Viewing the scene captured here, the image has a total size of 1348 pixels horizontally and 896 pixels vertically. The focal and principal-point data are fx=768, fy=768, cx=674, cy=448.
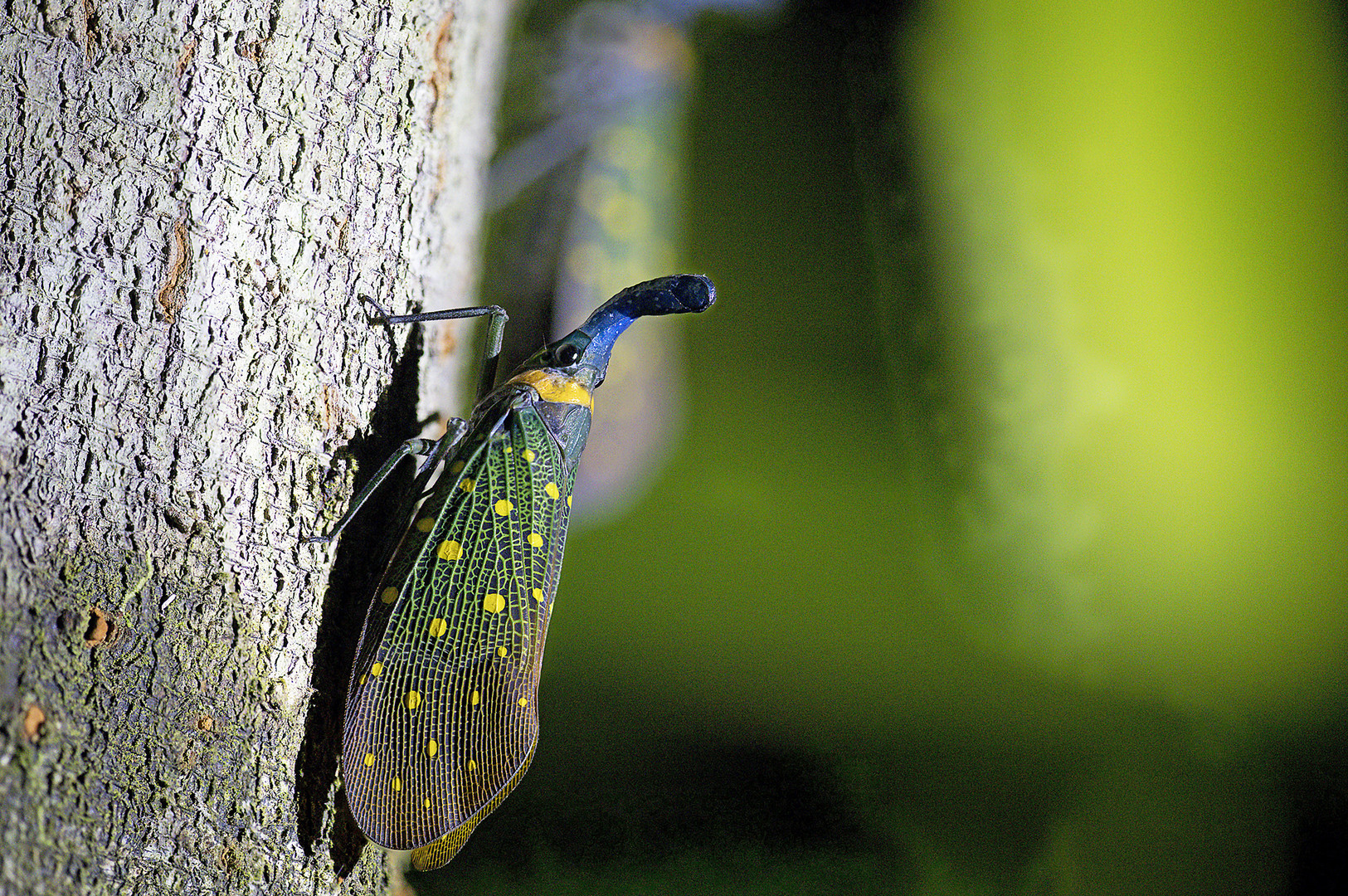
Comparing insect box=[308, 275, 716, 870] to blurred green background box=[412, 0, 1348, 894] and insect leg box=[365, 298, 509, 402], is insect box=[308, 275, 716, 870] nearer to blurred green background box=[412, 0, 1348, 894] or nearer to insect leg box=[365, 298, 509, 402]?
insect leg box=[365, 298, 509, 402]

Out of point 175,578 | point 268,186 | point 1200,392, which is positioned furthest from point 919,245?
point 175,578

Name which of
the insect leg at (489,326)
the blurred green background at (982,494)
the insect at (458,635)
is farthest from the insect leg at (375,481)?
the blurred green background at (982,494)

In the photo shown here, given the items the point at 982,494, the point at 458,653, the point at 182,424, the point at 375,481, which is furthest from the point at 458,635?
the point at 982,494

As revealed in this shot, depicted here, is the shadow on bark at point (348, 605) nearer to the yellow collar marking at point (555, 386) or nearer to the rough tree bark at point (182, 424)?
the rough tree bark at point (182, 424)

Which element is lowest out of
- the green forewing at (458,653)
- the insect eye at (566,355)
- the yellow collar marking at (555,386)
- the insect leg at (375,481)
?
the green forewing at (458,653)

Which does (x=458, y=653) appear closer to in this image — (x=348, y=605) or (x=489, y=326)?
(x=348, y=605)

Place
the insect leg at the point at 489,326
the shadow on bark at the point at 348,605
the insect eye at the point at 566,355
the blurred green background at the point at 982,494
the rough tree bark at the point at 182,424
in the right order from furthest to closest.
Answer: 1. the blurred green background at the point at 982,494
2. the insect eye at the point at 566,355
3. the insect leg at the point at 489,326
4. the shadow on bark at the point at 348,605
5. the rough tree bark at the point at 182,424
